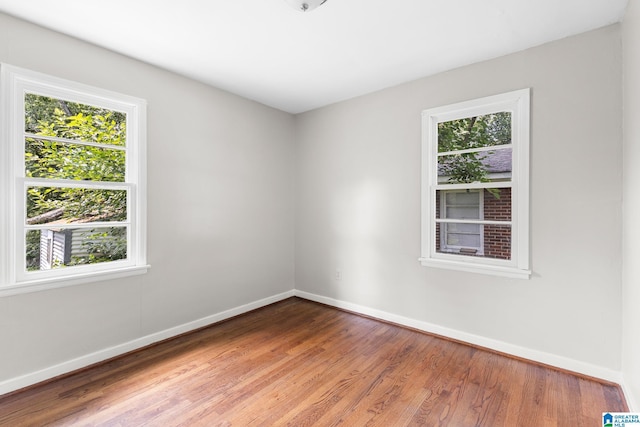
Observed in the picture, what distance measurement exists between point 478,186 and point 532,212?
1.64ft

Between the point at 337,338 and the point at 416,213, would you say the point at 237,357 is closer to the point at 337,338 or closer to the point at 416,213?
the point at 337,338

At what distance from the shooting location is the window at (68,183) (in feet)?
7.21

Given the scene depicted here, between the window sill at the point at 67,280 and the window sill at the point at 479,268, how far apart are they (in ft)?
9.16

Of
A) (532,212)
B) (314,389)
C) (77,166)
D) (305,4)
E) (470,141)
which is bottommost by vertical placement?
(314,389)

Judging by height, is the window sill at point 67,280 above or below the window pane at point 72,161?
below

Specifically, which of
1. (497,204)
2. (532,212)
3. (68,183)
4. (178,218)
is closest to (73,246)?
(68,183)

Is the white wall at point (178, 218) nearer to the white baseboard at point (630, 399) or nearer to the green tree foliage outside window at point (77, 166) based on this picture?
the green tree foliage outside window at point (77, 166)

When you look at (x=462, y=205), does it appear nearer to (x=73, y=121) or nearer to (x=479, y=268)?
(x=479, y=268)

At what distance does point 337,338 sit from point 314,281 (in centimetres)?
124

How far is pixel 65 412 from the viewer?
1.97 meters

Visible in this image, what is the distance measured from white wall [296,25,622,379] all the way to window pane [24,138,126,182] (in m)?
2.37

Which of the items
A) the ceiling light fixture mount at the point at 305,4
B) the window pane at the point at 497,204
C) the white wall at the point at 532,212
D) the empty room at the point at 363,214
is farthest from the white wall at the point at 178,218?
the window pane at the point at 497,204

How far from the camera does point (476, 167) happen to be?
2963 mm

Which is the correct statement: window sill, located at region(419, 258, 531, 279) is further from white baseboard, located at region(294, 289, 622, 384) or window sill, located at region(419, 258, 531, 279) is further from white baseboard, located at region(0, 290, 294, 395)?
white baseboard, located at region(0, 290, 294, 395)
